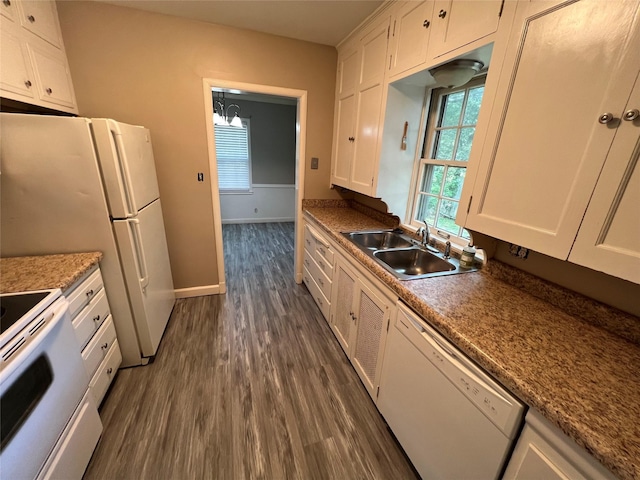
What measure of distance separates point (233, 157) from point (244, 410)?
4.74m

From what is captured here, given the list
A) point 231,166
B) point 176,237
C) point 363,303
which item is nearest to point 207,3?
point 176,237

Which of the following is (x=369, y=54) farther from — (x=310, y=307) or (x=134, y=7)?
(x=310, y=307)

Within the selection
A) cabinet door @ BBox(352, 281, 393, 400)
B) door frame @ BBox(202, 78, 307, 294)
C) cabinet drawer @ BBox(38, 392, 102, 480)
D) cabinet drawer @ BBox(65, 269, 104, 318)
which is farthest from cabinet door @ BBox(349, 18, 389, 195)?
cabinet drawer @ BBox(38, 392, 102, 480)

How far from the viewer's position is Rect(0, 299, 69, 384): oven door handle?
81 centimetres

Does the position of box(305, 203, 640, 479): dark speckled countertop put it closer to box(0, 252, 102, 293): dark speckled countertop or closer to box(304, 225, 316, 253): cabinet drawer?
box(304, 225, 316, 253): cabinet drawer

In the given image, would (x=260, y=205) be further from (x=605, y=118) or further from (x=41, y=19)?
(x=605, y=118)

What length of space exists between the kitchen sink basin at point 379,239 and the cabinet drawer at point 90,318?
165cm

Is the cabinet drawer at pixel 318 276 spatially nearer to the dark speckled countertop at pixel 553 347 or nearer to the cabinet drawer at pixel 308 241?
the cabinet drawer at pixel 308 241

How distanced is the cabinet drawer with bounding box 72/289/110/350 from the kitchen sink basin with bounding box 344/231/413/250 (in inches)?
65.1

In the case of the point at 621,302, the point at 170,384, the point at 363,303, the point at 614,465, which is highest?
the point at 621,302

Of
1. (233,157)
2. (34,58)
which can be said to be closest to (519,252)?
(34,58)

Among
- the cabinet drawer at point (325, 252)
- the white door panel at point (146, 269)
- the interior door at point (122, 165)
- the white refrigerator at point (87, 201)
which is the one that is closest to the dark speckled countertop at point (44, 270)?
the white refrigerator at point (87, 201)

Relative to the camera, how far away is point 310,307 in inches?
104

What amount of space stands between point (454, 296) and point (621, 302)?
0.56 metres
